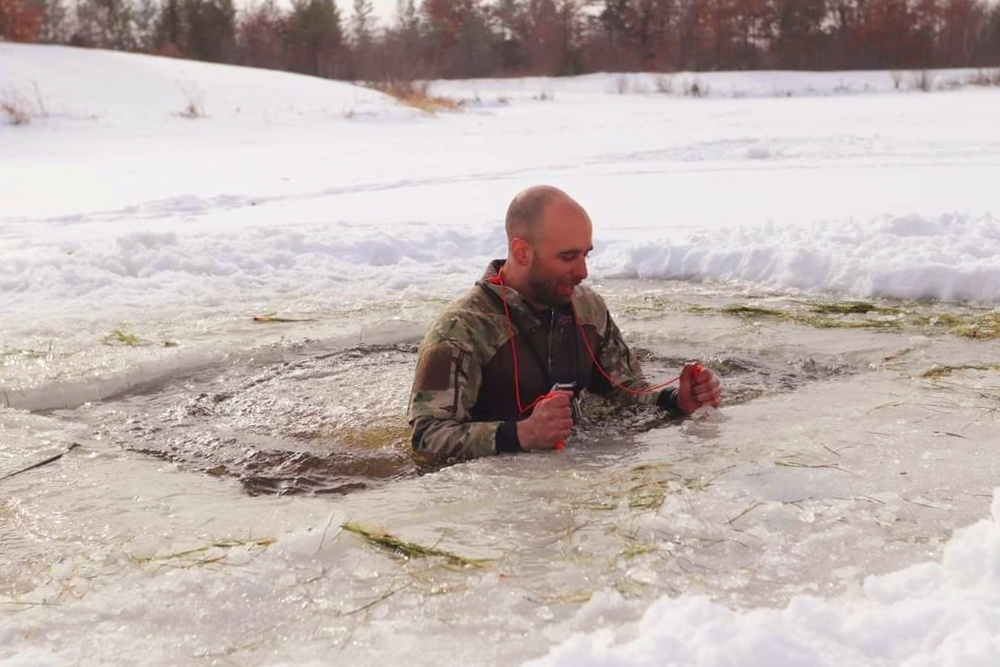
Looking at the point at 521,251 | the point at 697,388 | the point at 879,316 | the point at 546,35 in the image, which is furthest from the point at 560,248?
the point at 546,35

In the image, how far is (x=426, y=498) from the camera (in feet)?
10.6

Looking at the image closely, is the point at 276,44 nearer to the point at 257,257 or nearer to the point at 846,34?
the point at 846,34

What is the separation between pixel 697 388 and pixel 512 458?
90cm

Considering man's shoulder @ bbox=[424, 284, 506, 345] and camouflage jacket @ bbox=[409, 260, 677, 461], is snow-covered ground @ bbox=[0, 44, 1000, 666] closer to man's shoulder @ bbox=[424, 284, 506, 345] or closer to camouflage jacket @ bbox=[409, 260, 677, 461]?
camouflage jacket @ bbox=[409, 260, 677, 461]

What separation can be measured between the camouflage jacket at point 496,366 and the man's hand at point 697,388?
0.17 m

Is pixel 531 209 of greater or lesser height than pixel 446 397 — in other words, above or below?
above

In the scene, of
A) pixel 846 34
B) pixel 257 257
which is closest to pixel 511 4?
pixel 846 34

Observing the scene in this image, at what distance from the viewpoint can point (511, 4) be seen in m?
52.0

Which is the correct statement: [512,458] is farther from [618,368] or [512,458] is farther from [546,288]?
[618,368]

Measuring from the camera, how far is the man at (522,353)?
3.71m

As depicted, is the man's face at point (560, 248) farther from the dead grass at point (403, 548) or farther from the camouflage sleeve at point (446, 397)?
the dead grass at point (403, 548)

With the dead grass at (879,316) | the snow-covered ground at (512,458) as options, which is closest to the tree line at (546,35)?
the snow-covered ground at (512,458)

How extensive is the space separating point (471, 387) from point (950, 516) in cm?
184

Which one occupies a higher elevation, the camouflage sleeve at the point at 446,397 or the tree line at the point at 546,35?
the tree line at the point at 546,35
